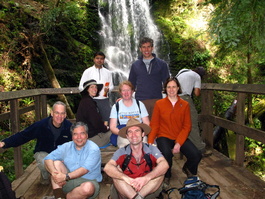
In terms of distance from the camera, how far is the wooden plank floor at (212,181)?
3.42m

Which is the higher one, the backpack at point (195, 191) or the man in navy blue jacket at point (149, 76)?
the man in navy blue jacket at point (149, 76)

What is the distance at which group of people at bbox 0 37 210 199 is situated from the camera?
2910 millimetres

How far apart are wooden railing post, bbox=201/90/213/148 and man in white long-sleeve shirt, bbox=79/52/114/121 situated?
7.10 ft

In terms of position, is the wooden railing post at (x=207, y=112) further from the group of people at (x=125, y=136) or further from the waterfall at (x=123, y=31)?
the waterfall at (x=123, y=31)

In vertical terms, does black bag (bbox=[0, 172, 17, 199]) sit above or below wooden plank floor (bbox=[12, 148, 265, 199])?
above

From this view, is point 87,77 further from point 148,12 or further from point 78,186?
point 148,12

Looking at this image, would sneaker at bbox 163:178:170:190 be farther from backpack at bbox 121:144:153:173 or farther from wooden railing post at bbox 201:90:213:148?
wooden railing post at bbox 201:90:213:148

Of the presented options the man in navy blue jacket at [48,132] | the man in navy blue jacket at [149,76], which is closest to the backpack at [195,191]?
the man in navy blue jacket at [149,76]

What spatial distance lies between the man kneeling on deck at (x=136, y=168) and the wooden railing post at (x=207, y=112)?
283 centimetres

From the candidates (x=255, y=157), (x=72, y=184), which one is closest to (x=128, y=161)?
(x=72, y=184)

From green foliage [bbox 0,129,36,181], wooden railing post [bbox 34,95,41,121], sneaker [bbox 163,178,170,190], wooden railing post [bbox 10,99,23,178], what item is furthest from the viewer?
green foliage [bbox 0,129,36,181]

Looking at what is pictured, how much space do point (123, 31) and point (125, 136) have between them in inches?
536

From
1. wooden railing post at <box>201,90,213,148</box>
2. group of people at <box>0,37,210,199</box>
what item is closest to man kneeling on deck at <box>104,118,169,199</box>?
group of people at <box>0,37,210,199</box>

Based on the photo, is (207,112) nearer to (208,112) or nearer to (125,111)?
(208,112)
